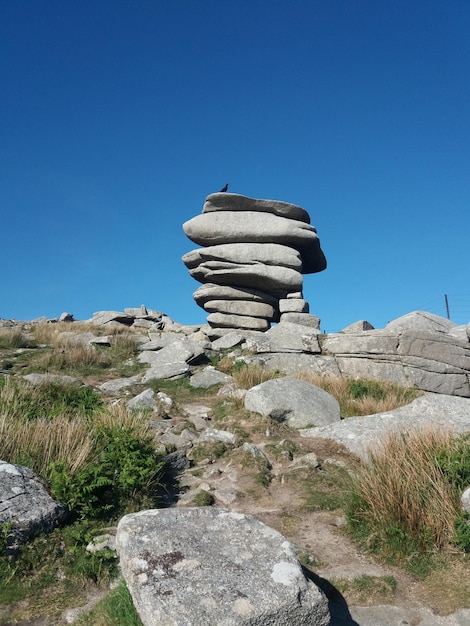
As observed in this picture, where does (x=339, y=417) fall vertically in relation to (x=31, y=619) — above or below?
above

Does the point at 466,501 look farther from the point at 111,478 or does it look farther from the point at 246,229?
the point at 246,229

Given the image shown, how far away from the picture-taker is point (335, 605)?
4328mm

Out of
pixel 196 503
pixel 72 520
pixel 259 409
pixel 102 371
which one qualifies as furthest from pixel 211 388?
pixel 72 520

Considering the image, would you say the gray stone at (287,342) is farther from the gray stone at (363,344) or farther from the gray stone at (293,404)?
the gray stone at (293,404)

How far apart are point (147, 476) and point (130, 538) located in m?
2.11

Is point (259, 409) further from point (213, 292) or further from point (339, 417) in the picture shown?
point (213, 292)

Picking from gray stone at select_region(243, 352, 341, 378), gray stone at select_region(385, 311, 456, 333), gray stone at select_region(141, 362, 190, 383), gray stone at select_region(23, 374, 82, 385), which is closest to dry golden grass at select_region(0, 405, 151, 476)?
gray stone at select_region(23, 374, 82, 385)

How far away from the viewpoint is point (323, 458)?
7.82 metres

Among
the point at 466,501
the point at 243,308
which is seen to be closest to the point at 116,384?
the point at 243,308

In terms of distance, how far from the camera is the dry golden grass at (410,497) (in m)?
5.23

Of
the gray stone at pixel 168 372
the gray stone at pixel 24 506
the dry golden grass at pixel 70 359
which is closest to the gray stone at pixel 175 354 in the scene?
the gray stone at pixel 168 372

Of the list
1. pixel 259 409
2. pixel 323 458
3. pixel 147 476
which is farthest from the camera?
pixel 259 409

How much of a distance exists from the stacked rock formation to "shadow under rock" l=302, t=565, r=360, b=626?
14.9 meters

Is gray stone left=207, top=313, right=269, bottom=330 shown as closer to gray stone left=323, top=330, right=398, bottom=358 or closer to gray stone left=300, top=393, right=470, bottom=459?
gray stone left=323, top=330, right=398, bottom=358
